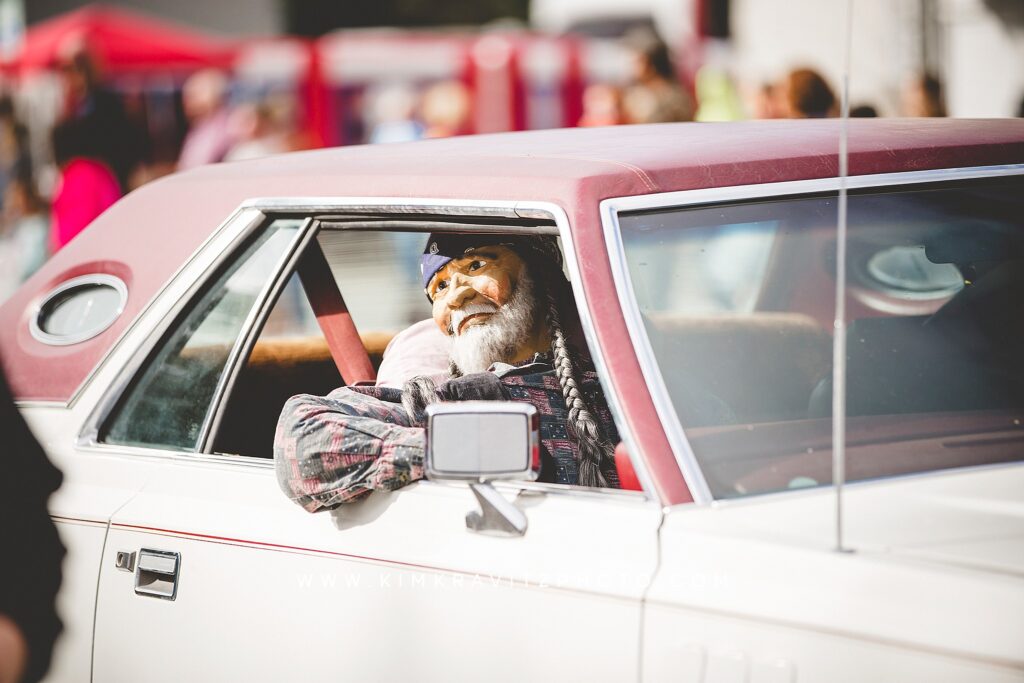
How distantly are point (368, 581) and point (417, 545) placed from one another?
11cm

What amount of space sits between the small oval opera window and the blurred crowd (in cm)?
179

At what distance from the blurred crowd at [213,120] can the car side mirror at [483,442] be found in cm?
303

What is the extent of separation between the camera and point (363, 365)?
3062 mm

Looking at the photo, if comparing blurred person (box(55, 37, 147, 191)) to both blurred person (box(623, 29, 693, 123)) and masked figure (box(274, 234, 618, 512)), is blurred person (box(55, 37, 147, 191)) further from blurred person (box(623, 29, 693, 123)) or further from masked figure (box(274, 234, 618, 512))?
masked figure (box(274, 234, 618, 512))

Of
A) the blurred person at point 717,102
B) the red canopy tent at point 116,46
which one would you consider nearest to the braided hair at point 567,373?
the blurred person at point 717,102

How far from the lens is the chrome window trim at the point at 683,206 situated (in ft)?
6.61

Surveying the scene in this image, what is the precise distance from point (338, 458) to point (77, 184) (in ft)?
15.5

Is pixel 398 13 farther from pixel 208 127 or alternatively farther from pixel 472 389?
pixel 472 389

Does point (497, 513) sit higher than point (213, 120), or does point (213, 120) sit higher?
point (213, 120)

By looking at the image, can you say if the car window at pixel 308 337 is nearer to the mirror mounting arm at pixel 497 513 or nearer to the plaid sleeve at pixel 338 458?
the plaid sleeve at pixel 338 458

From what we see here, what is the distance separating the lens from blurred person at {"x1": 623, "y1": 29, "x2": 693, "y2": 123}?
5.77 meters

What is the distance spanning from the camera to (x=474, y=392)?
8.19ft

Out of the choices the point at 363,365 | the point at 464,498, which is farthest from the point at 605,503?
the point at 363,365

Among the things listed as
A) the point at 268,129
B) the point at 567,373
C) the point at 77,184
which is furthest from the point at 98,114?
the point at 567,373
